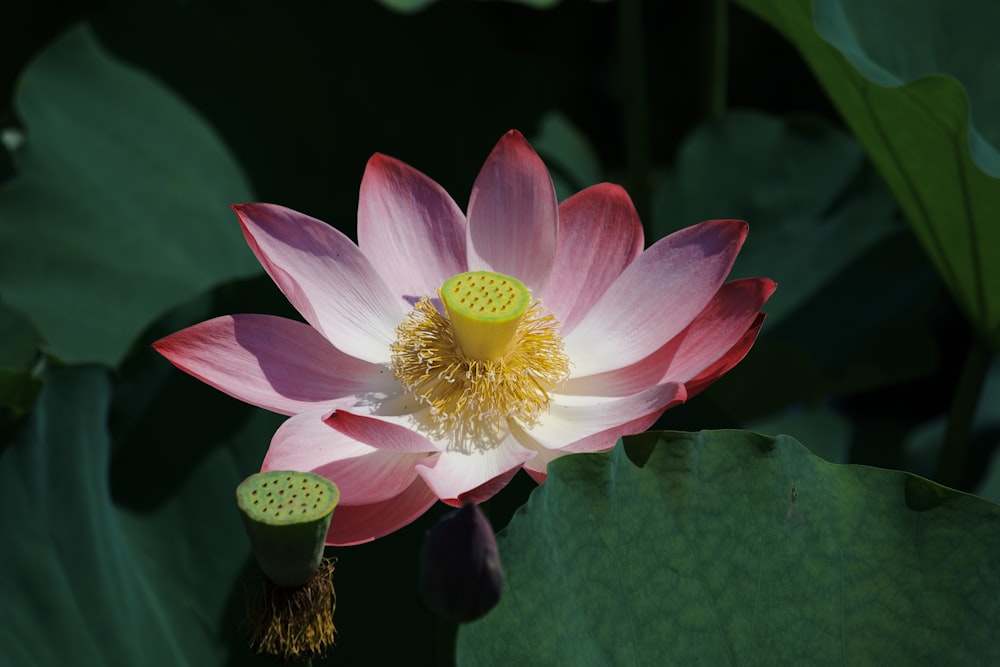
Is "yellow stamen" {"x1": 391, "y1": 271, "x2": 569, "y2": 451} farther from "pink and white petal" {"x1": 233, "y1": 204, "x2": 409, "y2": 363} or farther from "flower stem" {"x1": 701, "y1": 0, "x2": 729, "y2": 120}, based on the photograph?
"flower stem" {"x1": 701, "y1": 0, "x2": 729, "y2": 120}

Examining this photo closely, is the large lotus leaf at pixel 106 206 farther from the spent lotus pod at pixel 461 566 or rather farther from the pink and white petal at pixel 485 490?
the spent lotus pod at pixel 461 566

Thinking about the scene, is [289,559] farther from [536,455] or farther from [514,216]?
[514,216]

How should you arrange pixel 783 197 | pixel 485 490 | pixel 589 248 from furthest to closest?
pixel 783 197 → pixel 589 248 → pixel 485 490

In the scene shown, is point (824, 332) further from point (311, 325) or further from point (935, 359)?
point (311, 325)

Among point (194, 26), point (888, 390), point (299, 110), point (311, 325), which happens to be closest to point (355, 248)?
point (311, 325)

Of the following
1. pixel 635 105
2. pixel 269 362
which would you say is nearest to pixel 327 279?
pixel 269 362
